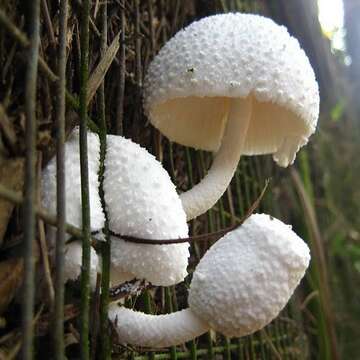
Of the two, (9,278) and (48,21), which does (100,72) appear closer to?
(48,21)

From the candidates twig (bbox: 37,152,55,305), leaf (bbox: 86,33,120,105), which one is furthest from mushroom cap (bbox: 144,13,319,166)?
twig (bbox: 37,152,55,305)

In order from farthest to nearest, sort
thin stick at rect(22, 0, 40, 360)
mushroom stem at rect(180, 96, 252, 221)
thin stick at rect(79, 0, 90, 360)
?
mushroom stem at rect(180, 96, 252, 221) < thin stick at rect(79, 0, 90, 360) < thin stick at rect(22, 0, 40, 360)

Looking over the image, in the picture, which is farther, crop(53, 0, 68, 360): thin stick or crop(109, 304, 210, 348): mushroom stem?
crop(109, 304, 210, 348): mushroom stem

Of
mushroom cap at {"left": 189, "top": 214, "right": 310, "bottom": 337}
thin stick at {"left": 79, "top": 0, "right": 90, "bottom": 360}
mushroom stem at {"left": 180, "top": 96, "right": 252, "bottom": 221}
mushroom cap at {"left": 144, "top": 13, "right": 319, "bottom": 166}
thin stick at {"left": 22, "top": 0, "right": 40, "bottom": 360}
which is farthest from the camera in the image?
mushroom stem at {"left": 180, "top": 96, "right": 252, "bottom": 221}

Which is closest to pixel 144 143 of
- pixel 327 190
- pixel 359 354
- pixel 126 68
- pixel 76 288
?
pixel 126 68

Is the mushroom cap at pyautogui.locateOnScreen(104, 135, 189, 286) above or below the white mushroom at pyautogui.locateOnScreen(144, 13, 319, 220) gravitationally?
below

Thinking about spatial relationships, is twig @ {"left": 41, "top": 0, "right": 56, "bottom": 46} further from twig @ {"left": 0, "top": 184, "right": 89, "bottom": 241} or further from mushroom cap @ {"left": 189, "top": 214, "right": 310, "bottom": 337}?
mushroom cap @ {"left": 189, "top": 214, "right": 310, "bottom": 337}

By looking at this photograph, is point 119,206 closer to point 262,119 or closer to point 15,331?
point 15,331
